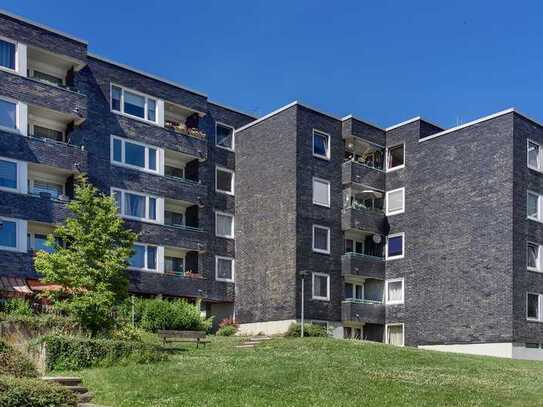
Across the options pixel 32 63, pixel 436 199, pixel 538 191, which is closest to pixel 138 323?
pixel 32 63

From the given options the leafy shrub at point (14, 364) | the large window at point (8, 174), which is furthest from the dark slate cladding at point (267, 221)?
the leafy shrub at point (14, 364)

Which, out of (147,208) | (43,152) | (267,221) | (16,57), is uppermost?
(16,57)

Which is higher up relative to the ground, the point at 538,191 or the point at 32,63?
the point at 32,63

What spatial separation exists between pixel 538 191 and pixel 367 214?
31.5 ft

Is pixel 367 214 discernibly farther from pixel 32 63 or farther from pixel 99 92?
pixel 32 63

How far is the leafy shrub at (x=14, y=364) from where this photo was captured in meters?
17.7

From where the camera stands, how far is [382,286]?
42.6 m

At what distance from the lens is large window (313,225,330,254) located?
131 feet

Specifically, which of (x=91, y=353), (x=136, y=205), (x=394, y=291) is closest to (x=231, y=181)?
(x=136, y=205)

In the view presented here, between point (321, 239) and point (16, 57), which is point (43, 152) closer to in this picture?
point (16, 57)

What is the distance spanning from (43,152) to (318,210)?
50.2 ft

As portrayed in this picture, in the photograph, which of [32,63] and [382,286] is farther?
[382,286]

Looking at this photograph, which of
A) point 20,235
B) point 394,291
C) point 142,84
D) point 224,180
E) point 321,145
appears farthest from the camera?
point 224,180

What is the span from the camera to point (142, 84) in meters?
40.3
